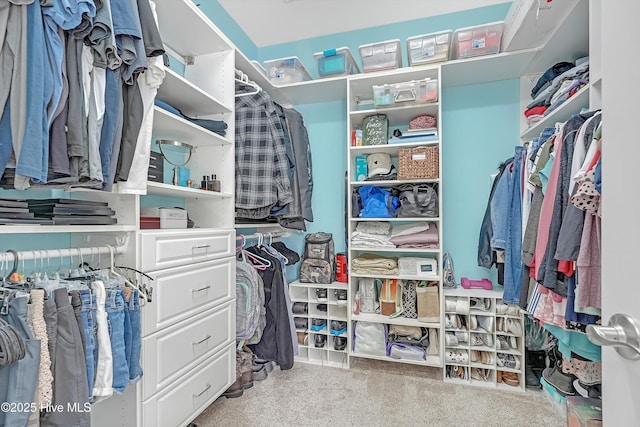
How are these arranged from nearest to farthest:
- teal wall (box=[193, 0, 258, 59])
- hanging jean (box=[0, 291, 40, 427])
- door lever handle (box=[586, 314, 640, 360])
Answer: door lever handle (box=[586, 314, 640, 360])
hanging jean (box=[0, 291, 40, 427])
teal wall (box=[193, 0, 258, 59])

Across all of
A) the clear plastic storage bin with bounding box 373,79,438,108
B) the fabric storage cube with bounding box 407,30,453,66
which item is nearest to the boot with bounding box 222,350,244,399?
the clear plastic storage bin with bounding box 373,79,438,108

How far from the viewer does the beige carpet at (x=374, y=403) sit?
5.92 ft

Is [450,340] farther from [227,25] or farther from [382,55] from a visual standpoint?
[227,25]

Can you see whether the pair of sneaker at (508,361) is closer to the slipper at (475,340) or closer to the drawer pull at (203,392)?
the slipper at (475,340)

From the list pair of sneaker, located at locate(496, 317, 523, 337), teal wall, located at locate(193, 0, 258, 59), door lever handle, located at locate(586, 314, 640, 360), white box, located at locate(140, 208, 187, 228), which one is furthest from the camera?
teal wall, located at locate(193, 0, 258, 59)

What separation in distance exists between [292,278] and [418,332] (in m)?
1.22

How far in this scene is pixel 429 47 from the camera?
2.25 m

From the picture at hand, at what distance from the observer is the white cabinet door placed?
0.51m

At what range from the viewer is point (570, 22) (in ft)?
5.51

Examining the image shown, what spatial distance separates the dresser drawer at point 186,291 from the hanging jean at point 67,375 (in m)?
0.31

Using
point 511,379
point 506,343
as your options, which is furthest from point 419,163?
point 511,379

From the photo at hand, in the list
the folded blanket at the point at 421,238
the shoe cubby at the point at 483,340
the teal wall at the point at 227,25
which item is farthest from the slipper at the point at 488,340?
the teal wall at the point at 227,25

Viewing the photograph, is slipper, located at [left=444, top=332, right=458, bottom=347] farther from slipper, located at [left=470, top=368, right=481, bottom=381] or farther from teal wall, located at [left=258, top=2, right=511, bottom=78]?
teal wall, located at [left=258, top=2, right=511, bottom=78]

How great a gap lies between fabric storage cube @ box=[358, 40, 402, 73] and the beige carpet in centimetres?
233
